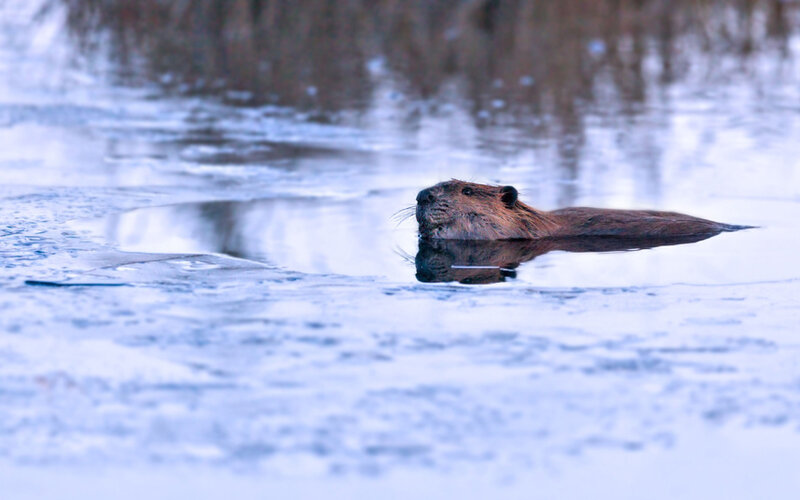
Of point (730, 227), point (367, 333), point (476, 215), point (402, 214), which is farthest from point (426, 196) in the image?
point (367, 333)

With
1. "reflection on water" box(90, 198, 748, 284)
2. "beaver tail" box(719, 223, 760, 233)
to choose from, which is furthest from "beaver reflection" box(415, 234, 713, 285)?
"beaver tail" box(719, 223, 760, 233)

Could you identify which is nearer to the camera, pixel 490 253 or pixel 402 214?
pixel 490 253

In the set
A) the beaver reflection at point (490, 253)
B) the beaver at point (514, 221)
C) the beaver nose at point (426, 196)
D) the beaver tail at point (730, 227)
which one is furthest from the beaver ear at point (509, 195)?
the beaver tail at point (730, 227)

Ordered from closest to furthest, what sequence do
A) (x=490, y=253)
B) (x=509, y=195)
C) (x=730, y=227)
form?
(x=490, y=253), (x=509, y=195), (x=730, y=227)

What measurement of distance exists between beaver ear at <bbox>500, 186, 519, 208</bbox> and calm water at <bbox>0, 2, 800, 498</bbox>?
45 centimetres

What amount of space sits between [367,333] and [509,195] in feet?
6.10

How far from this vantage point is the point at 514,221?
5.22m

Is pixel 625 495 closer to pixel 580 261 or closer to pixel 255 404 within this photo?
pixel 255 404

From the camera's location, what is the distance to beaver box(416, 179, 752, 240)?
5.15 metres

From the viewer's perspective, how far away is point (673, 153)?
7.56 metres

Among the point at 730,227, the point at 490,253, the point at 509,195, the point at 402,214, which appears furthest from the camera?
the point at 402,214

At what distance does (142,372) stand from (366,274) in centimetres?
141

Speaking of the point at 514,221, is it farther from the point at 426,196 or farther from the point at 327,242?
the point at 327,242

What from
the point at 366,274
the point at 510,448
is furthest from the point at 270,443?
the point at 366,274
